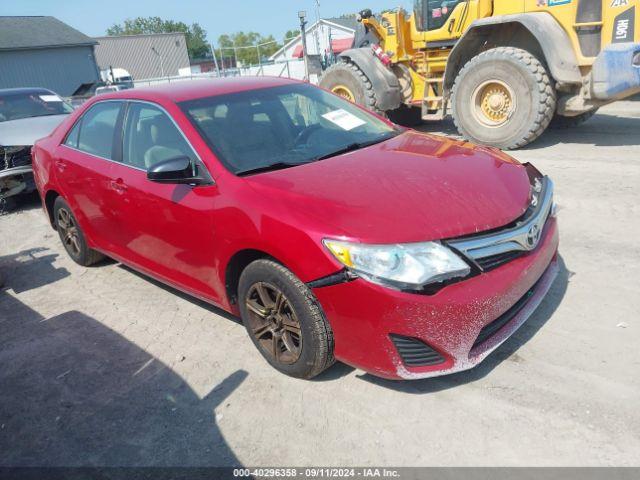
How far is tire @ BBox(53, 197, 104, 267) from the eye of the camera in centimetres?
472

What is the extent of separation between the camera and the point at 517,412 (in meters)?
2.46

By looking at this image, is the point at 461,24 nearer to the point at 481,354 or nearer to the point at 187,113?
the point at 187,113

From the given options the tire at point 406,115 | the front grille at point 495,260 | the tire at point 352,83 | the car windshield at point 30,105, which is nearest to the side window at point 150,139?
the front grille at point 495,260

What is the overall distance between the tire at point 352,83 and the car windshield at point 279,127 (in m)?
5.10

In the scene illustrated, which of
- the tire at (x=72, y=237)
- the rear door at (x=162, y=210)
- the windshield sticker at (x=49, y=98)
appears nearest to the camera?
the rear door at (x=162, y=210)

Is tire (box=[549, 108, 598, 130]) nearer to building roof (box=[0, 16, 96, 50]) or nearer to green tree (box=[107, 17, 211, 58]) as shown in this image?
building roof (box=[0, 16, 96, 50])

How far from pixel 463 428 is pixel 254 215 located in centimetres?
146

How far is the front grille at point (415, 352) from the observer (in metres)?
2.41

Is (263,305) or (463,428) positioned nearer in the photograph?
(463,428)

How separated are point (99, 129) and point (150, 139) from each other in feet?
2.77

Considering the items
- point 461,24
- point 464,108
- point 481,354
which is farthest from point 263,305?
point 461,24

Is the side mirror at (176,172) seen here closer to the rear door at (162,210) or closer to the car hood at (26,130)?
the rear door at (162,210)

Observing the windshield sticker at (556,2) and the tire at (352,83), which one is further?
the tire at (352,83)

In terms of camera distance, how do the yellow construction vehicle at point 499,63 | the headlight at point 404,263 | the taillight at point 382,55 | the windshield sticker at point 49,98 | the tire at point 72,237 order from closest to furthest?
the headlight at point 404,263 < the tire at point 72,237 < the yellow construction vehicle at point 499,63 < the windshield sticker at point 49,98 < the taillight at point 382,55
